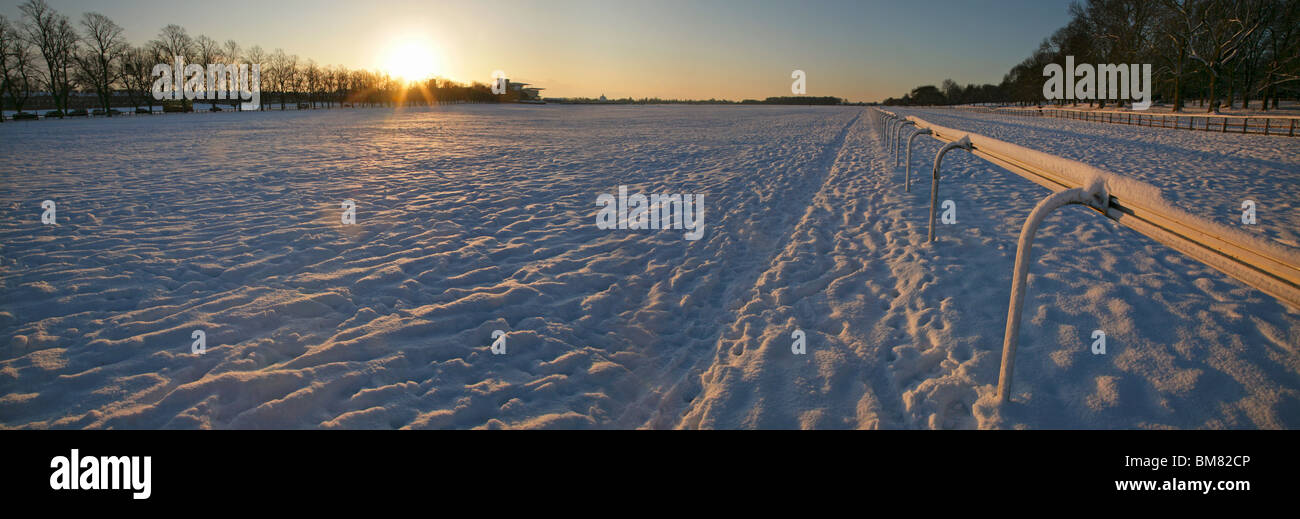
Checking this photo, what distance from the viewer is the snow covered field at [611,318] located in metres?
2.96

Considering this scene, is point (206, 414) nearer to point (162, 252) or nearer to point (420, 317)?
point (420, 317)

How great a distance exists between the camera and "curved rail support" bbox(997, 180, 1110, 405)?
2211 mm

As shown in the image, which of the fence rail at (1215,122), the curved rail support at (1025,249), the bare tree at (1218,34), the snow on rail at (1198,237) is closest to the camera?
the snow on rail at (1198,237)

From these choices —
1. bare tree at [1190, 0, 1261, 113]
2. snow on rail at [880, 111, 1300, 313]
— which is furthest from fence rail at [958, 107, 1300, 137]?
snow on rail at [880, 111, 1300, 313]

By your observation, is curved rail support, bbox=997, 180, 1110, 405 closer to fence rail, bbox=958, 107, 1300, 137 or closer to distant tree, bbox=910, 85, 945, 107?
fence rail, bbox=958, 107, 1300, 137

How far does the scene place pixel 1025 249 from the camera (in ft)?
8.52

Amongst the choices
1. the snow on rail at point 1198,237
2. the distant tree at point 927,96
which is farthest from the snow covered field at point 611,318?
the distant tree at point 927,96

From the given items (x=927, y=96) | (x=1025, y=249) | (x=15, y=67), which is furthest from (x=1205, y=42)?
(x=927, y=96)

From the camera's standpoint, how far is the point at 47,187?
1014 centimetres

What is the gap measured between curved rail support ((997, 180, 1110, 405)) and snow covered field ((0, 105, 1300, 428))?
8.1 inches

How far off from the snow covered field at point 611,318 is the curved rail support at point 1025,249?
21cm
